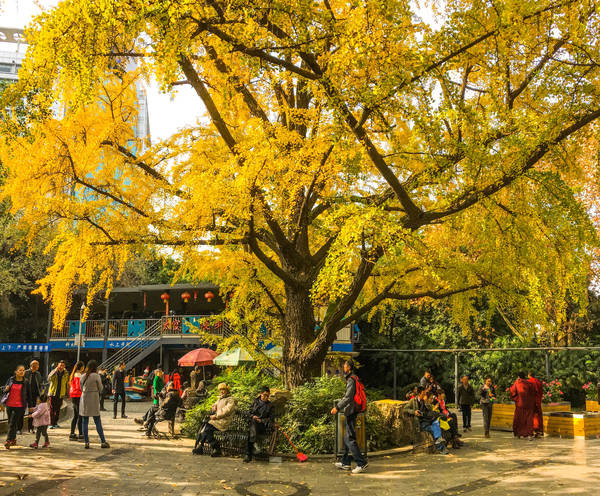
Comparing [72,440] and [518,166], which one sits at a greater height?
[518,166]

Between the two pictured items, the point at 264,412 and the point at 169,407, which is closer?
the point at 264,412

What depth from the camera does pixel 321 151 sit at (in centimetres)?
1006

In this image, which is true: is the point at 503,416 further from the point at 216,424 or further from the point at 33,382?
the point at 33,382

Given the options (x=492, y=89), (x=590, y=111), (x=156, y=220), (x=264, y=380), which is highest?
(x=492, y=89)

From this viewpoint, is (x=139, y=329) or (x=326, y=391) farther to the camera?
(x=139, y=329)

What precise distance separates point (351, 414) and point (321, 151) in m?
4.73

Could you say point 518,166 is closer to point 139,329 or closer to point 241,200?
point 241,200

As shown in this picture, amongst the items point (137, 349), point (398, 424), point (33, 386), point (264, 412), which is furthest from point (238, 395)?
point (137, 349)

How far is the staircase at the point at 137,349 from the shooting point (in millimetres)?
25453

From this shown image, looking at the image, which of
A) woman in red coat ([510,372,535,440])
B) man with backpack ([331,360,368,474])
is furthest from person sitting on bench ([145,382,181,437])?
woman in red coat ([510,372,535,440])

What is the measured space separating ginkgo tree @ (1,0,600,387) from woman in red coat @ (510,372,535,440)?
157cm

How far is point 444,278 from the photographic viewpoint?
1155 cm

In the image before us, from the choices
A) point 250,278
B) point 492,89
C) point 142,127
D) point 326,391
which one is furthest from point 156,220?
point 142,127

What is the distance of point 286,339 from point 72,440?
4937 mm
